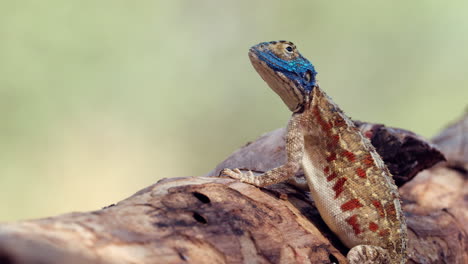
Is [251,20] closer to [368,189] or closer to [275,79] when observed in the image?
[275,79]

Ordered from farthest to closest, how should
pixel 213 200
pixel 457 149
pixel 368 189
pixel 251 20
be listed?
pixel 251 20 → pixel 457 149 → pixel 368 189 → pixel 213 200

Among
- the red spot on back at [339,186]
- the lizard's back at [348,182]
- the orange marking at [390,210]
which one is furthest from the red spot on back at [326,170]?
the orange marking at [390,210]

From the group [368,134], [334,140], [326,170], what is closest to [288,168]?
[326,170]

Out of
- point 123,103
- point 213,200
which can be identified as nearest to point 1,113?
point 123,103

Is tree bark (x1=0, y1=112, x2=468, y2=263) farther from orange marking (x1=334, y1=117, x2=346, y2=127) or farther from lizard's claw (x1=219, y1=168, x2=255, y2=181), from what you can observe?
orange marking (x1=334, y1=117, x2=346, y2=127)

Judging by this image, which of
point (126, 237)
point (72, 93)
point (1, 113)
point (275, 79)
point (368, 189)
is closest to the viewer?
point (126, 237)

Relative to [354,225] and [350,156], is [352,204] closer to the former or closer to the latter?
[354,225]
